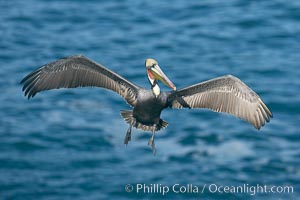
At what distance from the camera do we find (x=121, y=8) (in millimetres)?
47594

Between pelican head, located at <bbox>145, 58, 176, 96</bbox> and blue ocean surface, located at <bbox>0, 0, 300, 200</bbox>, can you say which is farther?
blue ocean surface, located at <bbox>0, 0, 300, 200</bbox>

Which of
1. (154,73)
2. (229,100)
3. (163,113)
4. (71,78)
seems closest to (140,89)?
(154,73)

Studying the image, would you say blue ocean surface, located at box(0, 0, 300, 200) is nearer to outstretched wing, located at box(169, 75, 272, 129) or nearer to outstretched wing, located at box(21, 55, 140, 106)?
outstretched wing, located at box(169, 75, 272, 129)

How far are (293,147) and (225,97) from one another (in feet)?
56.3

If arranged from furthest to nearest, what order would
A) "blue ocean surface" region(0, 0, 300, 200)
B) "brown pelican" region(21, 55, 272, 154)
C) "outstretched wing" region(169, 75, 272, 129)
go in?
"blue ocean surface" region(0, 0, 300, 200), "outstretched wing" region(169, 75, 272, 129), "brown pelican" region(21, 55, 272, 154)

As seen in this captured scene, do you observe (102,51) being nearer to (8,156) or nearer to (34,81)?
(8,156)

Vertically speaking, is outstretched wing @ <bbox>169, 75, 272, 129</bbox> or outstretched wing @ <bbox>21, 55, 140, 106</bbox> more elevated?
outstretched wing @ <bbox>21, 55, 140, 106</bbox>

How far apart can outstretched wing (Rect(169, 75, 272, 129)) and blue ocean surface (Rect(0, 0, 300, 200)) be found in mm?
14942

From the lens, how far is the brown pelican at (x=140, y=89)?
19.4 meters

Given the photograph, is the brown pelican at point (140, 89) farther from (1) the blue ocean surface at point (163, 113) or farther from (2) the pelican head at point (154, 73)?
(1) the blue ocean surface at point (163, 113)

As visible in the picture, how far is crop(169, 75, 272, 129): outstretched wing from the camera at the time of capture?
19641 mm

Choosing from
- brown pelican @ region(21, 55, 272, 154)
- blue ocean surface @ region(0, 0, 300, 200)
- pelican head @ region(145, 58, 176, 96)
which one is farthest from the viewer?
blue ocean surface @ region(0, 0, 300, 200)

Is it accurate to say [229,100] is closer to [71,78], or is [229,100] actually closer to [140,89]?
[140,89]

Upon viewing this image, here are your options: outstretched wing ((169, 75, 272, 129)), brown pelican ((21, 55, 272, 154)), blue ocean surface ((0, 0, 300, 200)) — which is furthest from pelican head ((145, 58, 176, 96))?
blue ocean surface ((0, 0, 300, 200))
